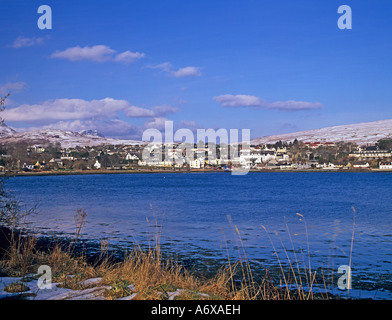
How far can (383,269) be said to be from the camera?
14.2 metres

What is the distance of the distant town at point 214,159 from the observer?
486 feet

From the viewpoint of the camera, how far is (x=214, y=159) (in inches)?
6363

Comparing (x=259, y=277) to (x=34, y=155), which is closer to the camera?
(x=259, y=277)

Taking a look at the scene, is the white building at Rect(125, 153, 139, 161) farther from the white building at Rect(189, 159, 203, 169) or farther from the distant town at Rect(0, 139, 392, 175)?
the white building at Rect(189, 159, 203, 169)

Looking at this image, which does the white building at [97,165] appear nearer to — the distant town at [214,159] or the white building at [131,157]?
the distant town at [214,159]

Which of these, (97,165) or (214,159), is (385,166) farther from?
(97,165)

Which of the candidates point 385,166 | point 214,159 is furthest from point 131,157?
point 385,166

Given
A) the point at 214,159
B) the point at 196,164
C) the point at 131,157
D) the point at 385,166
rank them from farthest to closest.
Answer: the point at 131,157 → the point at 196,164 → the point at 214,159 → the point at 385,166

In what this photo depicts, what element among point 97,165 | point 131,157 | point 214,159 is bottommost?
point 97,165

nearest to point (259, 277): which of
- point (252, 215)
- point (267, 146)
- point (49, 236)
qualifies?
point (49, 236)

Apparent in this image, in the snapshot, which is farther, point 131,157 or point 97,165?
point 131,157
